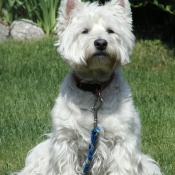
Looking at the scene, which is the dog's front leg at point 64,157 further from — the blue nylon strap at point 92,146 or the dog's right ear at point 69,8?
the dog's right ear at point 69,8

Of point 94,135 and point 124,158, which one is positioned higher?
point 94,135

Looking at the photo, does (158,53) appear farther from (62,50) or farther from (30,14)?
(62,50)

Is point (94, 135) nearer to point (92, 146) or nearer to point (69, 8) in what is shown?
point (92, 146)

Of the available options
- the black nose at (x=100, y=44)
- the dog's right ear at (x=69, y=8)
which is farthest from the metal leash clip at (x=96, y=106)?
the dog's right ear at (x=69, y=8)

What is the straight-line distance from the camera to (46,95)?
26.8ft

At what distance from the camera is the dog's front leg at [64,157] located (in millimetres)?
5301

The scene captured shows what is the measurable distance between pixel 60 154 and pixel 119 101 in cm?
70

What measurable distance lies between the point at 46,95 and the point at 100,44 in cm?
322

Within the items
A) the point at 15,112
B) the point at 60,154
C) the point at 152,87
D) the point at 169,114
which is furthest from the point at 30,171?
the point at 152,87

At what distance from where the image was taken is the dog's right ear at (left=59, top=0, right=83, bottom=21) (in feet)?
17.4

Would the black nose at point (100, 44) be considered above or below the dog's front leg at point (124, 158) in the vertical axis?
above

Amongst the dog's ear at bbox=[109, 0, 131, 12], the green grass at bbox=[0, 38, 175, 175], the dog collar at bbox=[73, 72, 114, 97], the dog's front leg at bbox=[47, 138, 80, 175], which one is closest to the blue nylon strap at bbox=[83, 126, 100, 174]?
the dog's front leg at bbox=[47, 138, 80, 175]

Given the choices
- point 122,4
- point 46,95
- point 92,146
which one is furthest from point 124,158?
point 46,95

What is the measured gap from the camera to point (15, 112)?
7.56 m
